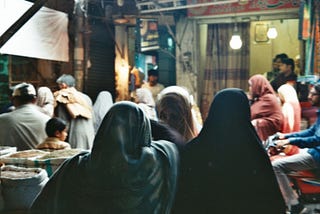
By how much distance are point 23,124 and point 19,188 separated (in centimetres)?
170

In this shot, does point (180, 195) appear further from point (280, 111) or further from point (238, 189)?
point (280, 111)

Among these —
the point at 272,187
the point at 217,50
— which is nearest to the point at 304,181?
the point at 272,187

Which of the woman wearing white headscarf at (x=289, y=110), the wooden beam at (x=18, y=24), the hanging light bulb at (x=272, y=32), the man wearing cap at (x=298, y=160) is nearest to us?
the wooden beam at (x=18, y=24)

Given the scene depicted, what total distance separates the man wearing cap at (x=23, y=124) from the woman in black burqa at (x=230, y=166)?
232 cm

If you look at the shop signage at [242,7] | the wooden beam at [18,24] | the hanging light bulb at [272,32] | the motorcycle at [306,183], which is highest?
the shop signage at [242,7]

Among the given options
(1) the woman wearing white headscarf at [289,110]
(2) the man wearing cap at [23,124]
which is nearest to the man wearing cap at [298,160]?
(1) the woman wearing white headscarf at [289,110]

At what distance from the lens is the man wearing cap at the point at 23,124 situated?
188 inches

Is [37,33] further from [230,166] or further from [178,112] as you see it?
[230,166]

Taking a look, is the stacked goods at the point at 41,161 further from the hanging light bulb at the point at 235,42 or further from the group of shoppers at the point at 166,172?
the hanging light bulb at the point at 235,42

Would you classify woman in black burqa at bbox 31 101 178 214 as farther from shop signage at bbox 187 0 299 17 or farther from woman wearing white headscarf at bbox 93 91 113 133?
shop signage at bbox 187 0 299 17

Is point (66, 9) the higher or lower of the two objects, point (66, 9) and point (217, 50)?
the higher

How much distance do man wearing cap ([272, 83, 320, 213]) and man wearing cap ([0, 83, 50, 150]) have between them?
3042mm

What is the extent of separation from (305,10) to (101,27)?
19.7 feet

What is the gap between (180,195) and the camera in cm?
353
